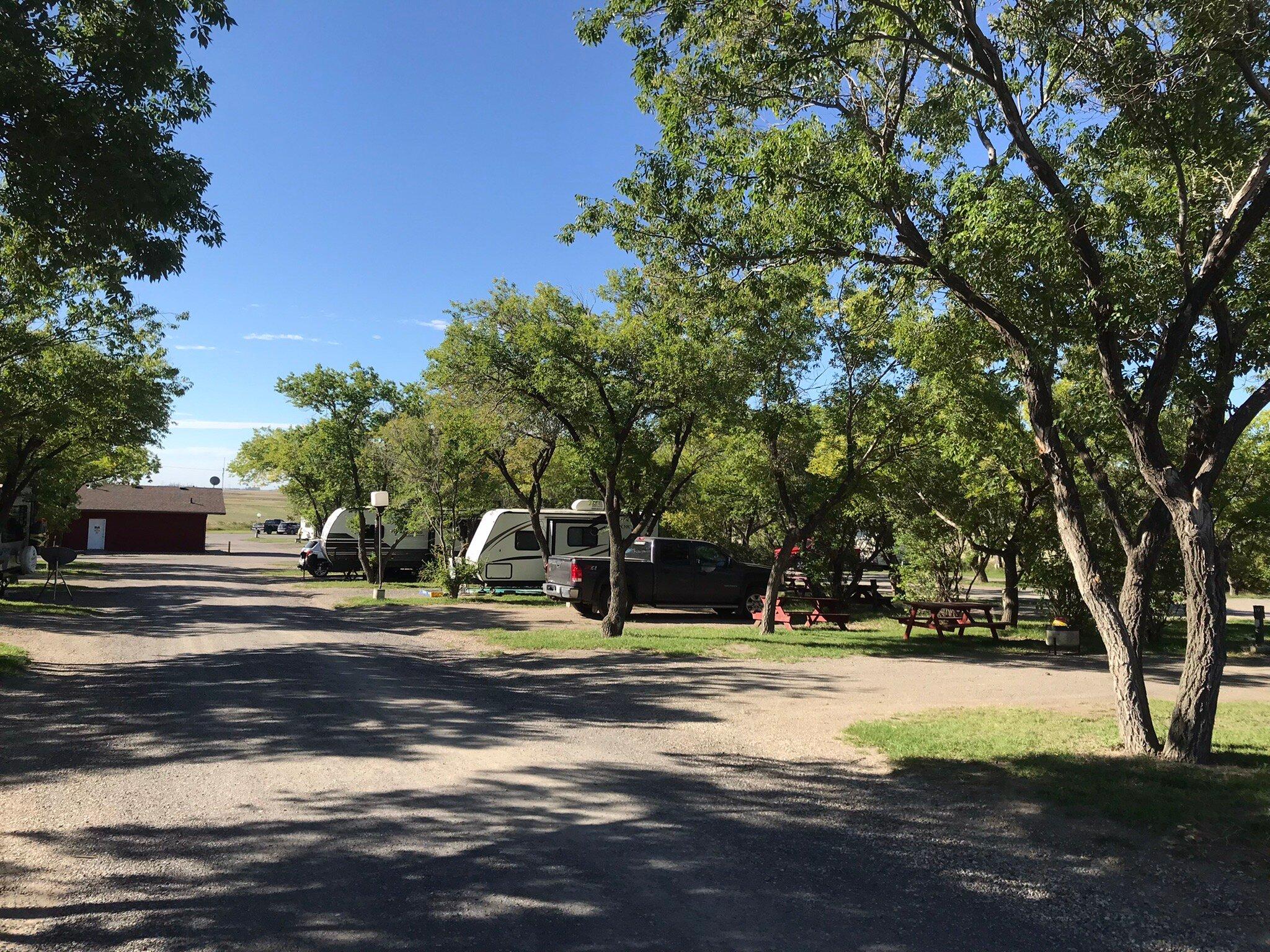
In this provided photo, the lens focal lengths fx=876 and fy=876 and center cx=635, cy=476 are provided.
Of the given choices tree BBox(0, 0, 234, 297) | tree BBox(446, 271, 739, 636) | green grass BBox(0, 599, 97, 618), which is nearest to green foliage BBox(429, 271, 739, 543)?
tree BBox(446, 271, 739, 636)

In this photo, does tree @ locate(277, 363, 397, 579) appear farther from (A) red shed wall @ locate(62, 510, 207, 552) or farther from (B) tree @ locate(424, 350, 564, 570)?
(A) red shed wall @ locate(62, 510, 207, 552)

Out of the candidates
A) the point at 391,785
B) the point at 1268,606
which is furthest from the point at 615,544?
the point at 1268,606

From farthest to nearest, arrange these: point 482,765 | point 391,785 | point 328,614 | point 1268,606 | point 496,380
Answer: point 1268,606 < point 328,614 < point 496,380 < point 482,765 < point 391,785

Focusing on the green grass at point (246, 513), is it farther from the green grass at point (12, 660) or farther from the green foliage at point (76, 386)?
the green grass at point (12, 660)

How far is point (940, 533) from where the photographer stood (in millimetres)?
18875

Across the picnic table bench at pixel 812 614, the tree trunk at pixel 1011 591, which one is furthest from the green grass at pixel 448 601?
the tree trunk at pixel 1011 591

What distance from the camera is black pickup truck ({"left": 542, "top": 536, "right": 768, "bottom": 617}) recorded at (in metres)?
18.3

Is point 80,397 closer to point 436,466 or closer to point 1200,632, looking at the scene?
point 436,466

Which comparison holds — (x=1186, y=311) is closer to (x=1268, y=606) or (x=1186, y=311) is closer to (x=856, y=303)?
(x=856, y=303)

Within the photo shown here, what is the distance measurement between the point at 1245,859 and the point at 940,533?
14423 mm

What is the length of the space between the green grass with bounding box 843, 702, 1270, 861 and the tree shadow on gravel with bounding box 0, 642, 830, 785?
2114 mm

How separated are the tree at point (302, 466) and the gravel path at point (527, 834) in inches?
733

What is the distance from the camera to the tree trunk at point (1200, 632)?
659 centimetres

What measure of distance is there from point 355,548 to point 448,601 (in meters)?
11.5
